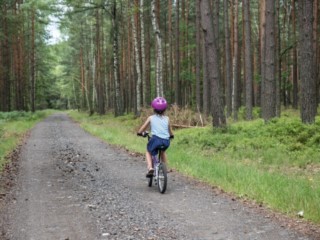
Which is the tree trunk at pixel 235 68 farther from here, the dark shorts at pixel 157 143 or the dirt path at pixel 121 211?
the dark shorts at pixel 157 143

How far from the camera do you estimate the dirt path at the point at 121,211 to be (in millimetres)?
5672

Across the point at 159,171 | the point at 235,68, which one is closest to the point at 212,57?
the point at 159,171

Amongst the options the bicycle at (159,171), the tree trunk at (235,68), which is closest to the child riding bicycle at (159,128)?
the bicycle at (159,171)

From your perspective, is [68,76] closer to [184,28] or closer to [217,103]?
[184,28]

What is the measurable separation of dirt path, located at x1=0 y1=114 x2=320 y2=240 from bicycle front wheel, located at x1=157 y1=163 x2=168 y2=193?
0.59ft

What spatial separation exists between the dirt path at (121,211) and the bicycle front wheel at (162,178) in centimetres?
18

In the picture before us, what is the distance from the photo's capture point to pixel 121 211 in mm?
6930

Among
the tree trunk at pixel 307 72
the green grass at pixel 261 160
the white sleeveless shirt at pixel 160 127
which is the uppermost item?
the tree trunk at pixel 307 72

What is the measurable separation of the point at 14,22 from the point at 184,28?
13350 mm

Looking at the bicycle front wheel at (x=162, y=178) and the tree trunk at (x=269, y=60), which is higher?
the tree trunk at (x=269, y=60)

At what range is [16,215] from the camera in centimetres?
679

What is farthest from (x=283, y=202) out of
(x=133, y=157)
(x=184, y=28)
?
(x=184, y=28)

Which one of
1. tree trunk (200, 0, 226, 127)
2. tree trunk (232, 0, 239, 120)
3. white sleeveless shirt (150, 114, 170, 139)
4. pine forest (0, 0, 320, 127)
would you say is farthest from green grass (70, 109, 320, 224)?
tree trunk (232, 0, 239, 120)

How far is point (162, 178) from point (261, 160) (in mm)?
4250
